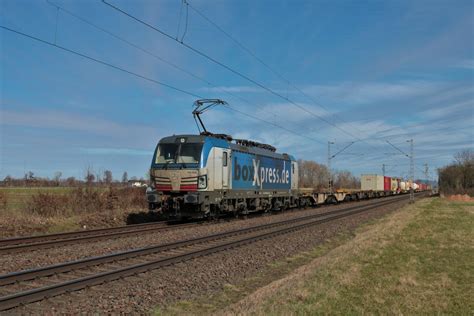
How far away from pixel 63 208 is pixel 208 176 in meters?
9.08

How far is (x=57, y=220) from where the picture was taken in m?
20.1

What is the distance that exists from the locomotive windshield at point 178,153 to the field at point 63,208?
15.2 feet

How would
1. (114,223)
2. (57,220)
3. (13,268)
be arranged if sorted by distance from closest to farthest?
1. (13,268)
2. (57,220)
3. (114,223)

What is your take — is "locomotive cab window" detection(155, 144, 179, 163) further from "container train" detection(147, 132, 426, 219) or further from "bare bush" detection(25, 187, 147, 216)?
"bare bush" detection(25, 187, 147, 216)

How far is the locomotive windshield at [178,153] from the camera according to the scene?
62.5 feet

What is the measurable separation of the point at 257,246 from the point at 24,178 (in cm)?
1849

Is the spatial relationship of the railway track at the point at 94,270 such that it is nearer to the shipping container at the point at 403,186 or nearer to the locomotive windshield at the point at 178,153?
the locomotive windshield at the point at 178,153

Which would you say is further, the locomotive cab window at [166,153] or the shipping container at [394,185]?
the shipping container at [394,185]

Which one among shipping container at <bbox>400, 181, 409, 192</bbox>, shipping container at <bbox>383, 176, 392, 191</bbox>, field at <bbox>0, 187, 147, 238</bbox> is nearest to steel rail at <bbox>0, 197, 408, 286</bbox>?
field at <bbox>0, 187, 147, 238</bbox>

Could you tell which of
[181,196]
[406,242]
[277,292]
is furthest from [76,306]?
[181,196]

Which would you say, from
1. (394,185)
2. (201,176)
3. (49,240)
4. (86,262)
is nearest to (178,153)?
(201,176)

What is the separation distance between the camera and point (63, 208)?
2314 cm

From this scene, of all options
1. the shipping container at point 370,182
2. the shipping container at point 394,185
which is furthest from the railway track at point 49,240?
the shipping container at point 394,185

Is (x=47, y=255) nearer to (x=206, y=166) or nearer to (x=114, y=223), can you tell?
(x=206, y=166)
